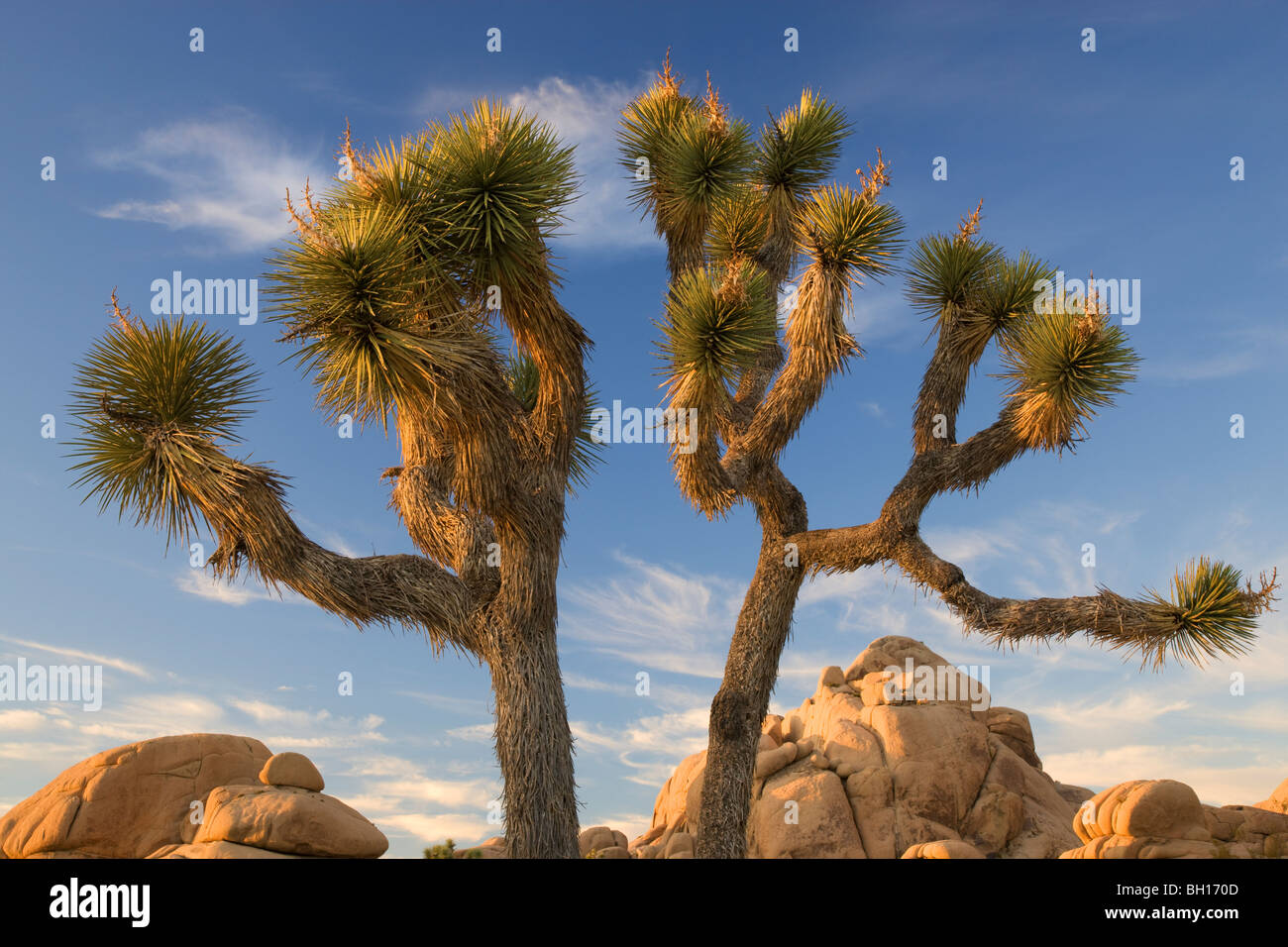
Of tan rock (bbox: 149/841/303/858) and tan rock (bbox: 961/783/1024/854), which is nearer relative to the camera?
tan rock (bbox: 149/841/303/858)

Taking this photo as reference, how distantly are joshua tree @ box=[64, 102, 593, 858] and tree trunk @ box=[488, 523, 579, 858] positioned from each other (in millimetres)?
19

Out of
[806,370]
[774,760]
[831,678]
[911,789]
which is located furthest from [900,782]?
[806,370]

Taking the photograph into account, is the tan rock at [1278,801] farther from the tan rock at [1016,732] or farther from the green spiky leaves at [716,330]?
the green spiky leaves at [716,330]

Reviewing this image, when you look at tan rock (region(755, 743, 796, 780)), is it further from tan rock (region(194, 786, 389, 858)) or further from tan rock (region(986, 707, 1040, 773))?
tan rock (region(194, 786, 389, 858))

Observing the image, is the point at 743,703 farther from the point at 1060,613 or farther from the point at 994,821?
the point at 994,821

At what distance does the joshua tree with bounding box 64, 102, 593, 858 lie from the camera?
991 cm

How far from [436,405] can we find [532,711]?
382 cm

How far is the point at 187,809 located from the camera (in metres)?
12.4

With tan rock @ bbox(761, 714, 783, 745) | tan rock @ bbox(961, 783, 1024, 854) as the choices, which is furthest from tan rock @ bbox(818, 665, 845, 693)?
tan rock @ bbox(961, 783, 1024, 854)

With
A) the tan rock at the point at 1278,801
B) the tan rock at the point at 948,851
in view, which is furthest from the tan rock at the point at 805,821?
the tan rock at the point at 1278,801

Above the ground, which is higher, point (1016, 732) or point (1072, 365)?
point (1072, 365)
